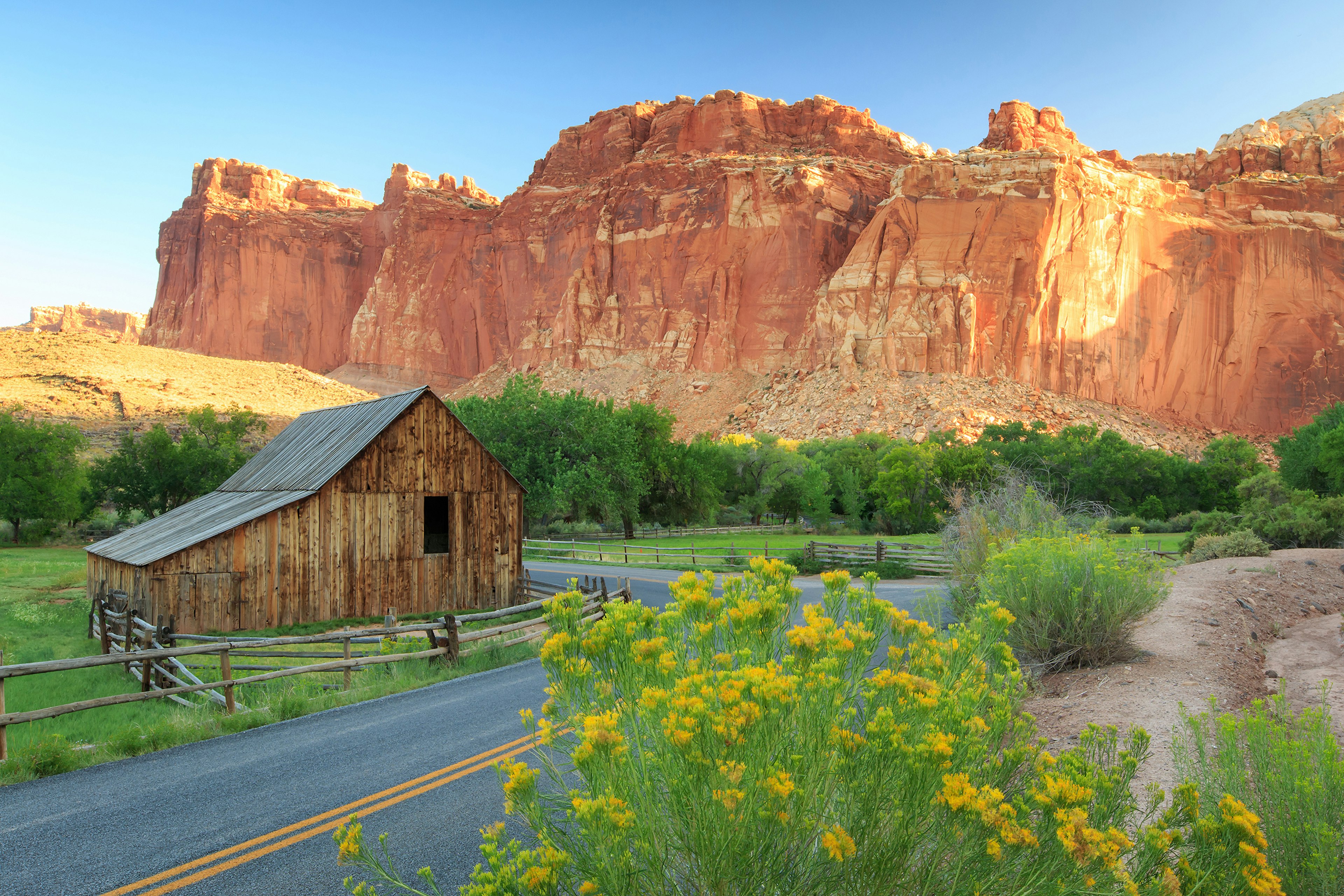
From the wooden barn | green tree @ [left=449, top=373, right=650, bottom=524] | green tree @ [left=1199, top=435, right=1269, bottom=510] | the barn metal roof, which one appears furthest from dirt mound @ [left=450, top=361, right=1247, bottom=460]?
the barn metal roof

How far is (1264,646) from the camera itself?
371 inches

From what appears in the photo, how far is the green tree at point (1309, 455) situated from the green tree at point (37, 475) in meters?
52.6

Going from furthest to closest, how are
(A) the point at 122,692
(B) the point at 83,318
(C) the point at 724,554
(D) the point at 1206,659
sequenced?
(B) the point at 83,318, (C) the point at 724,554, (A) the point at 122,692, (D) the point at 1206,659

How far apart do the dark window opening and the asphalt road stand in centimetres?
1026

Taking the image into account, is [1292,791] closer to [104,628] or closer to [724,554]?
[104,628]

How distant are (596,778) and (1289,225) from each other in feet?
327

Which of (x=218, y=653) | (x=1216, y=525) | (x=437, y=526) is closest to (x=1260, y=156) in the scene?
(x=1216, y=525)

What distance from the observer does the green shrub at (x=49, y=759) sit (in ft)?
21.0

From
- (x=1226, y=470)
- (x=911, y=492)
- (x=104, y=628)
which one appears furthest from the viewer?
(x=1226, y=470)

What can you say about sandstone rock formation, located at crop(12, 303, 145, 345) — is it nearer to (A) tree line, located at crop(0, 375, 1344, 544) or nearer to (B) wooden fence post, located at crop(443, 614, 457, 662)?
(A) tree line, located at crop(0, 375, 1344, 544)

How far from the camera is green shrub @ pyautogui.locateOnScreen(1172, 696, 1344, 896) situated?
3.12 meters

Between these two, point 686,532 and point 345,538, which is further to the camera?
point 686,532

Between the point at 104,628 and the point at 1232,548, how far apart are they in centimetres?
2409

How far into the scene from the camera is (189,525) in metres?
16.0
